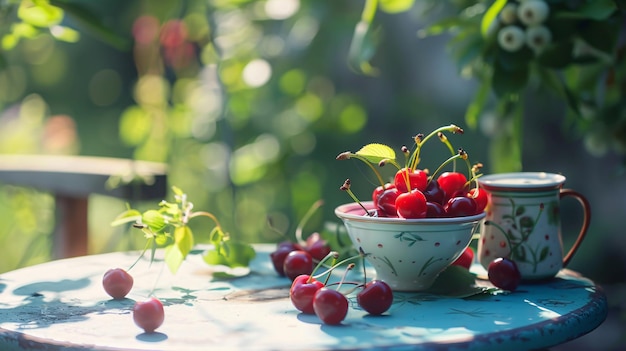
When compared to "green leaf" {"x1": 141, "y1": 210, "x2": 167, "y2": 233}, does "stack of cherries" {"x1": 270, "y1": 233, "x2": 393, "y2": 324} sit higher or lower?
lower

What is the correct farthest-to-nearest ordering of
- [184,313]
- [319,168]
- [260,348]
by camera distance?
[319,168], [184,313], [260,348]

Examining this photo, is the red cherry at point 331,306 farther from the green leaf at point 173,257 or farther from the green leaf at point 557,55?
the green leaf at point 557,55

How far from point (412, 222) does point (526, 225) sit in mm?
267

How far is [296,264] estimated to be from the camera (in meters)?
1.32

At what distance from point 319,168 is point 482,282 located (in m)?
1.77

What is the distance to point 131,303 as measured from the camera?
1.16 meters

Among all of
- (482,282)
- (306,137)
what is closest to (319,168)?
(306,137)

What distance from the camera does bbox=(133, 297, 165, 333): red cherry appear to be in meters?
0.97

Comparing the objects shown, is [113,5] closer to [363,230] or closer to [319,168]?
[319,168]

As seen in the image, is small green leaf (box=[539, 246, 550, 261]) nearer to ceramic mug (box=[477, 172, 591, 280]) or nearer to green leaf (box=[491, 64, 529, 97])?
ceramic mug (box=[477, 172, 591, 280])

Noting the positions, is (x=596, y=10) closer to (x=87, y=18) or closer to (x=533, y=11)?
(x=533, y=11)

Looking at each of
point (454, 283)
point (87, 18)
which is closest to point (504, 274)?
point (454, 283)

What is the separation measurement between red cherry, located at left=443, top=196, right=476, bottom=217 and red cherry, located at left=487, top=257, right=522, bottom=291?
0.11 metres

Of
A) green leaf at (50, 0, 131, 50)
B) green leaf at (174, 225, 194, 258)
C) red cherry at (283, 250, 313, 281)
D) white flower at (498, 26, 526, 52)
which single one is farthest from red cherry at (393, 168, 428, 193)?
green leaf at (50, 0, 131, 50)
